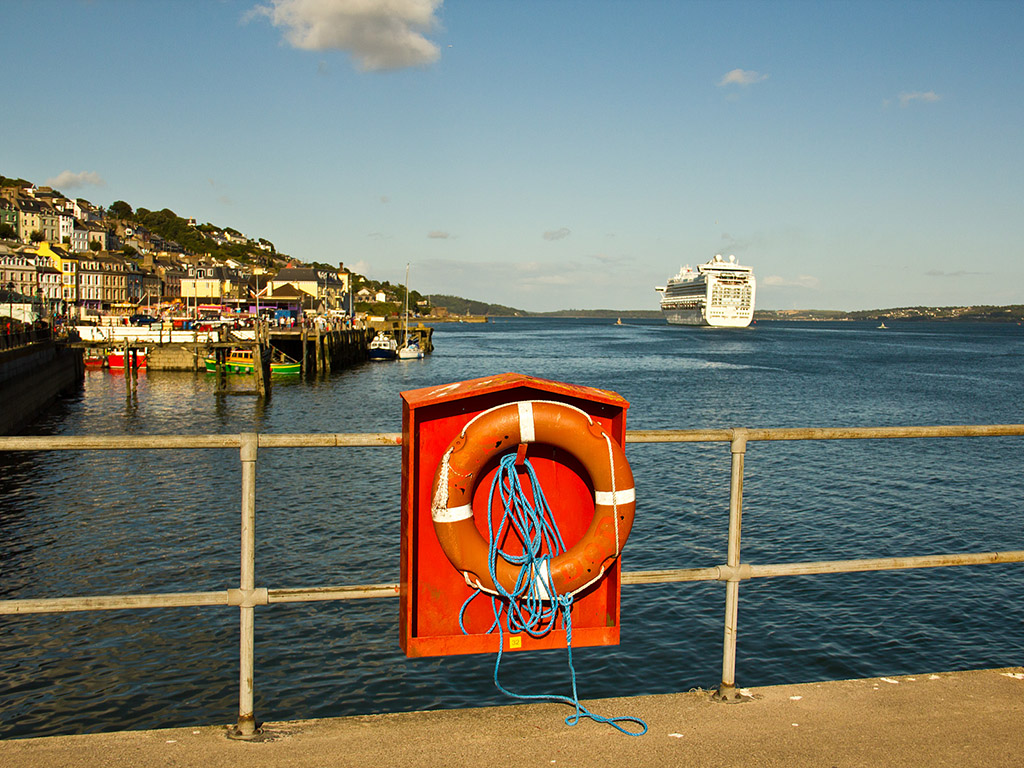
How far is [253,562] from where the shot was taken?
8.85 ft

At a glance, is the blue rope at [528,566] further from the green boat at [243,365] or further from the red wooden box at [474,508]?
the green boat at [243,365]

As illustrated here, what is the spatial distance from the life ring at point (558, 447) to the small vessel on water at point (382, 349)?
6743cm

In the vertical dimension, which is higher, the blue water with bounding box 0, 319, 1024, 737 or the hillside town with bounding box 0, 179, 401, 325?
the hillside town with bounding box 0, 179, 401, 325

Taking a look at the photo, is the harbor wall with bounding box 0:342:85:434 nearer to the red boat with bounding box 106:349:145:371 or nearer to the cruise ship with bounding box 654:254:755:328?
the red boat with bounding box 106:349:145:371

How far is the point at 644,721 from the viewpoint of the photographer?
9.78 feet

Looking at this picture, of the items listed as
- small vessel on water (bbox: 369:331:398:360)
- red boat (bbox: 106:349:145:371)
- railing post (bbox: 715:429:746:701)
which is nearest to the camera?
railing post (bbox: 715:429:746:701)

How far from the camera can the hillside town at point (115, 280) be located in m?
83.6

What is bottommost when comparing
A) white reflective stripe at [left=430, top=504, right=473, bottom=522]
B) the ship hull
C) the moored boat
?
the moored boat

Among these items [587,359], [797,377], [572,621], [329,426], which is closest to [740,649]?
[572,621]

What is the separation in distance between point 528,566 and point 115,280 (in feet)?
373

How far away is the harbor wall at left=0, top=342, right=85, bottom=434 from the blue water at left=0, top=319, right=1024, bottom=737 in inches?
59.2

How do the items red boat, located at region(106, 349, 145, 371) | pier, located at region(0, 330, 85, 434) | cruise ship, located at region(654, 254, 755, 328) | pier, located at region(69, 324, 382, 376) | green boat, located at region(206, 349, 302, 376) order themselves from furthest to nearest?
cruise ship, located at region(654, 254, 755, 328), red boat, located at region(106, 349, 145, 371), pier, located at region(69, 324, 382, 376), green boat, located at region(206, 349, 302, 376), pier, located at region(0, 330, 85, 434)

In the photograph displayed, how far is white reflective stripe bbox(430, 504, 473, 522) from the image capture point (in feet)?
9.43

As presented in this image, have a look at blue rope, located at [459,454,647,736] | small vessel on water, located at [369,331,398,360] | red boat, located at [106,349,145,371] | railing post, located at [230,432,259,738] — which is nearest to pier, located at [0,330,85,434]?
red boat, located at [106,349,145,371]
